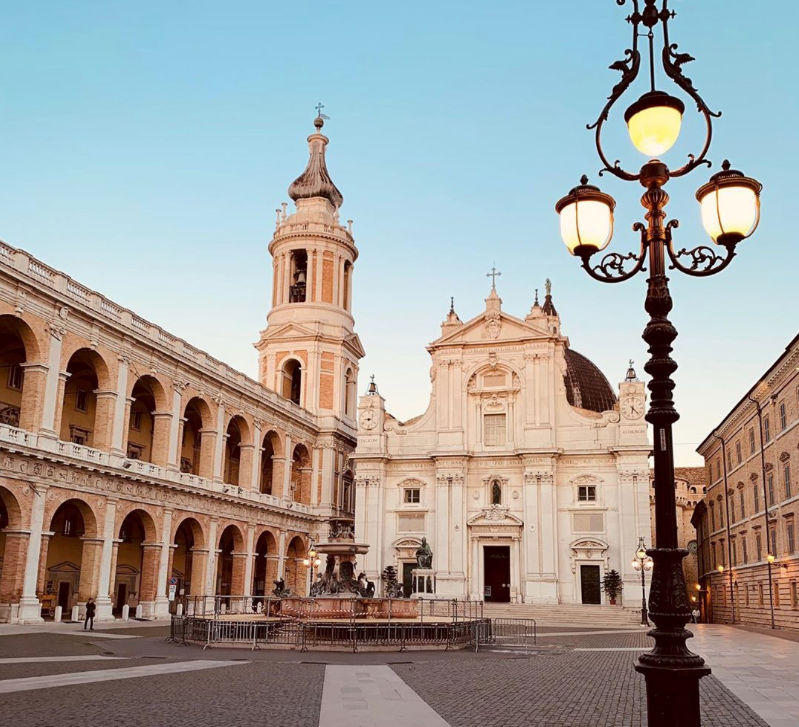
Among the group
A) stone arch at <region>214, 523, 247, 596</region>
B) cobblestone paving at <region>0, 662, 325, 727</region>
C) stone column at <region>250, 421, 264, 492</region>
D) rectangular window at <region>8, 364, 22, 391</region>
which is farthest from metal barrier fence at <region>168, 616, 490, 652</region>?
stone column at <region>250, 421, 264, 492</region>

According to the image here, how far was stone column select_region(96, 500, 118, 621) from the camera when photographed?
3816 cm

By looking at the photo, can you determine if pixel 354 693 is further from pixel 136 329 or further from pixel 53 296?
pixel 136 329

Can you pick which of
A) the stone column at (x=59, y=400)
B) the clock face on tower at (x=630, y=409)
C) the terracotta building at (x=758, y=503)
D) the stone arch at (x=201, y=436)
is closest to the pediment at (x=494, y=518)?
the clock face on tower at (x=630, y=409)

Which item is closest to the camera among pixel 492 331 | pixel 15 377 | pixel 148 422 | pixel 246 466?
pixel 15 377

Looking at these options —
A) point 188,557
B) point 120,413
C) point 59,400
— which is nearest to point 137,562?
point 188,557

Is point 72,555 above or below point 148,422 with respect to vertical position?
below

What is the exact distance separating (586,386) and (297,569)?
103 ft

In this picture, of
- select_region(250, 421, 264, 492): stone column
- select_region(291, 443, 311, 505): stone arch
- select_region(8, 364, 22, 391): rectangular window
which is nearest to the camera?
select_region(8, 364, 22, 391): rectangular window

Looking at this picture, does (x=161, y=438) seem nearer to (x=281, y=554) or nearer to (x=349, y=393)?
(x=281, y=554)

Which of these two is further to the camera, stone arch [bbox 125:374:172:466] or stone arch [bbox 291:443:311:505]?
stone arch [bbox 291:443:311:505]

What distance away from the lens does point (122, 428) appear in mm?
40719

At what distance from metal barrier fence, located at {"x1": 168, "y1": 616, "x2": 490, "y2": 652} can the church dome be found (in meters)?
51.2

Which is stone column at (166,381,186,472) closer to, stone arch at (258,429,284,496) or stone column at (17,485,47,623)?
stone column at (17,485,47,623)

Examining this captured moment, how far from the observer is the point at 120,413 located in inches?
1602
